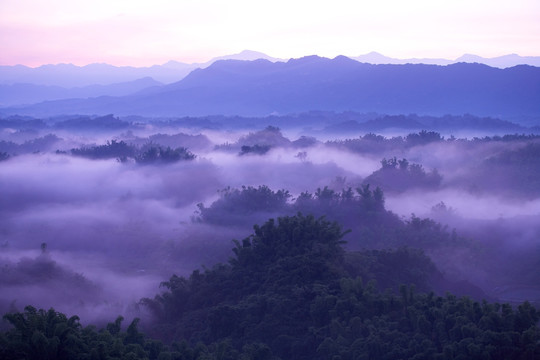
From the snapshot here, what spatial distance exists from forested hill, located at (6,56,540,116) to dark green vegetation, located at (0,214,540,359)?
12949 cm

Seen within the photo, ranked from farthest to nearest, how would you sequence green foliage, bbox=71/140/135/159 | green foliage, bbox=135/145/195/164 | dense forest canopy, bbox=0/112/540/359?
green foliage, bbox=71/140/135/159, green foliage, bbox=135/145/195/164, dense forest canopy, bbox=0/112/540/359

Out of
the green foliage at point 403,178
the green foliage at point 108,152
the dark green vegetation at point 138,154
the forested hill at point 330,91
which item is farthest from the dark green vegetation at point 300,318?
the forested hill at point 330,91

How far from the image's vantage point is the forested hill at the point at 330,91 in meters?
141

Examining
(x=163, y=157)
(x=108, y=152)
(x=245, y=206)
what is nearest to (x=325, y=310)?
(x=245, y=206)

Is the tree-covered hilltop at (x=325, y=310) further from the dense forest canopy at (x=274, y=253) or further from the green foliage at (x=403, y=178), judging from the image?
the green foliage at (x=403, y=178)

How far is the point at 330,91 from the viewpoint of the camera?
516ft

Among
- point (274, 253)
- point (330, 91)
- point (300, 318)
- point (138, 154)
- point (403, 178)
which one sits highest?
point (330, 91)

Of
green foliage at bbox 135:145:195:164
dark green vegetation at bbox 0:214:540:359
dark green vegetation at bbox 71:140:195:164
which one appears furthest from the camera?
dark green vegetation at bbox 71:140:195:164

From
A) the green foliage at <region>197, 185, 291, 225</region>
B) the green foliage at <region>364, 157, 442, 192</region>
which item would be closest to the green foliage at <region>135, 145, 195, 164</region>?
the green foliage at <region>197, 185, 291, 225</region>

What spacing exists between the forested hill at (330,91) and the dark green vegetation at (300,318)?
129 metres

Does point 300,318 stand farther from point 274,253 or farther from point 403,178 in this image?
point 403,178

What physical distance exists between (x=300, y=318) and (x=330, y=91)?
147701mm

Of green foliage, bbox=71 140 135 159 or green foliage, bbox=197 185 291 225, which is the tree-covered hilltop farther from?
green foliage, bbox=71 140 135 159

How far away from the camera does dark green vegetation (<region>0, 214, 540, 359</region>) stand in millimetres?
8461
